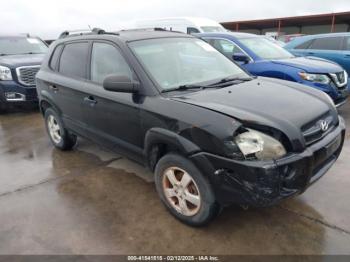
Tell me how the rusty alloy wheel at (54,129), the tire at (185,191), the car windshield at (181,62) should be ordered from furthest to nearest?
the rusty alloy wheel at (54,129)
the car windshield at (181,62)
the tire at (185,191)

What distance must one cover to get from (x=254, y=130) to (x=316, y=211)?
1272 mm

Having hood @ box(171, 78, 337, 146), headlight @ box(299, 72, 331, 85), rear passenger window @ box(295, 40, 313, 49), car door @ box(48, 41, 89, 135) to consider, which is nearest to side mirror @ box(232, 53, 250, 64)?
headlight @ box(299, 72, 331, 85)

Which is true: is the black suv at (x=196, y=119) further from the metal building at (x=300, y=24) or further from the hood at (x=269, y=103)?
Answer: the metal building at (x=300, y=24)

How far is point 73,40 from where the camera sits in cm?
433

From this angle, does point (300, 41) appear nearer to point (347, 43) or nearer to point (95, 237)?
point (347, 43)

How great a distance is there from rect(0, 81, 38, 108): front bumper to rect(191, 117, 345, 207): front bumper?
5998mm

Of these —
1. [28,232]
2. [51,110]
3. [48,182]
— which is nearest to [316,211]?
[28,232]

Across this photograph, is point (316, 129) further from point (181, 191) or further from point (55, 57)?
point (55, 57)

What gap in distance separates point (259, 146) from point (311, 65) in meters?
4.20

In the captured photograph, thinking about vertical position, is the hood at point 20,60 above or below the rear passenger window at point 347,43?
below

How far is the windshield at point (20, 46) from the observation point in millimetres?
8367

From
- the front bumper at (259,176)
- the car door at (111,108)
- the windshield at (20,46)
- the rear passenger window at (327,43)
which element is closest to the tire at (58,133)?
the car door at (111,108)

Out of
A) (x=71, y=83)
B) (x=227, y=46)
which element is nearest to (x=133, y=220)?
(x=71, y=83)

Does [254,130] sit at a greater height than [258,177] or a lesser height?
greater
